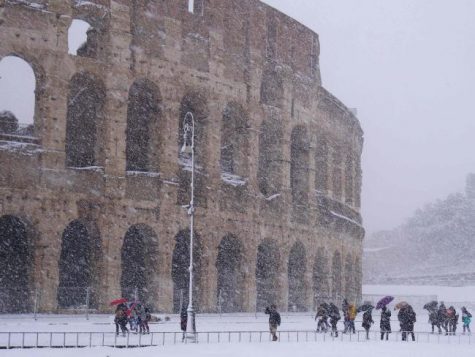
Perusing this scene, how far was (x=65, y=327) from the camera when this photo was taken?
23562 millimetres

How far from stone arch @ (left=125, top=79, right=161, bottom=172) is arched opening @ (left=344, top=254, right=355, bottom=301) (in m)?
18.7

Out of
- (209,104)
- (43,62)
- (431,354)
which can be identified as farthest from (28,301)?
(431,354)

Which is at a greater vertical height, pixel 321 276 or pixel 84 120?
pixel 84 120

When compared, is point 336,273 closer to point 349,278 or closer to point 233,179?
point 349,278

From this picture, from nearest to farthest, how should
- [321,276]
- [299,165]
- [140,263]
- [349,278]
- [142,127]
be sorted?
[140,263] < [142,127] < [299,165] < [321,276] < [349,278]

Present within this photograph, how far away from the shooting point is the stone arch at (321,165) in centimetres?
4381

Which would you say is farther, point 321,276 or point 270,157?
point 321,276

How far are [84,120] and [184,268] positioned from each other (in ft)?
25.7

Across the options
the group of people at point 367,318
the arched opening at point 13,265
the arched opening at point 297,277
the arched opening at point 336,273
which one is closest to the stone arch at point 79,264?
the arched opening at point 13,265

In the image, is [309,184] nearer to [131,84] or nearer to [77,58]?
[131,84]

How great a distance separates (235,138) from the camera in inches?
1455

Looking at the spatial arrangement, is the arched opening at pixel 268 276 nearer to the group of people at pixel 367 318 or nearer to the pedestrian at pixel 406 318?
the group of people at pixel 367 318

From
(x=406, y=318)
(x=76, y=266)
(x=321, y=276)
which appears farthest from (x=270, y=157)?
(x=406, y=318)

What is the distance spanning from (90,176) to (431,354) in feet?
51.9
